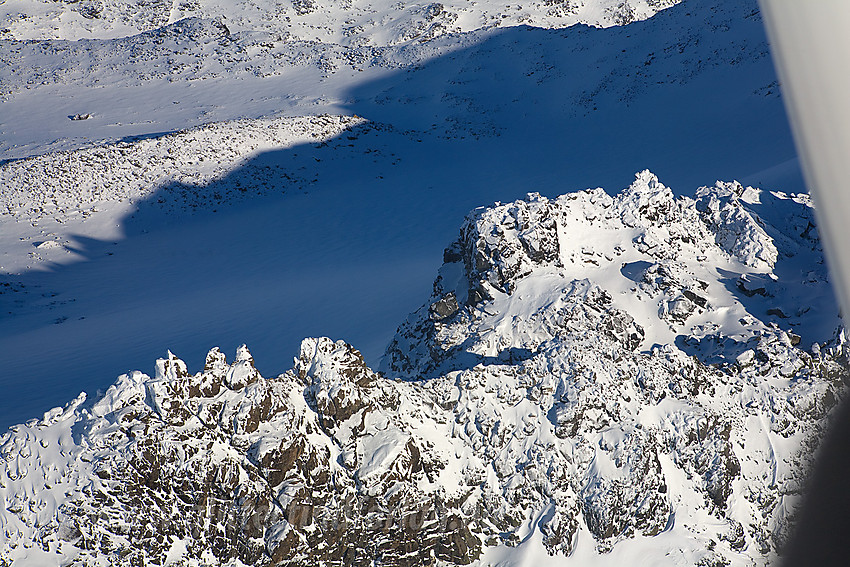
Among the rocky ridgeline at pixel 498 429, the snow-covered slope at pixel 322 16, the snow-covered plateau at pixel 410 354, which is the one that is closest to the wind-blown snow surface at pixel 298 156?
the snow-covered plateau at pixel 410 354

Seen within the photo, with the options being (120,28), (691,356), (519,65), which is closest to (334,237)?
(691,356)

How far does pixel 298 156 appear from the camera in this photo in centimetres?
4247

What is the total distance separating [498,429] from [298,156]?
32.2 m

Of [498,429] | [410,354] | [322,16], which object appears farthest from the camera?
[322,16]

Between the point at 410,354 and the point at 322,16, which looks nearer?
the point at 410,354

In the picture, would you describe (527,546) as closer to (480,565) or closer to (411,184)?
(480,565)

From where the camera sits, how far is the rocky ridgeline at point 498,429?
38.2ft

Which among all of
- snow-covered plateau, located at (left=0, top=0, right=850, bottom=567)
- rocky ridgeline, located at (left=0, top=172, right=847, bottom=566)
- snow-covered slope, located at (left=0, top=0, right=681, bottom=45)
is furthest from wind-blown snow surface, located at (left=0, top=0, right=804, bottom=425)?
rocky ridgeline, located at (left=0, top=172, right=847, bottom=566)

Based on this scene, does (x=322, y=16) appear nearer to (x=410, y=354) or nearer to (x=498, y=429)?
(x=410, y=354)

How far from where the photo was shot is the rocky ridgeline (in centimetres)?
1166

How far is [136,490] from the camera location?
11.6 meters

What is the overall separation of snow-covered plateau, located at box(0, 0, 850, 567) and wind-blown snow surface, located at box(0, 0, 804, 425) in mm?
255

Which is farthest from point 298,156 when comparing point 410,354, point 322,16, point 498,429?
point 322,16

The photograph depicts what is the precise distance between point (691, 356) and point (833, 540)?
4.66 m
